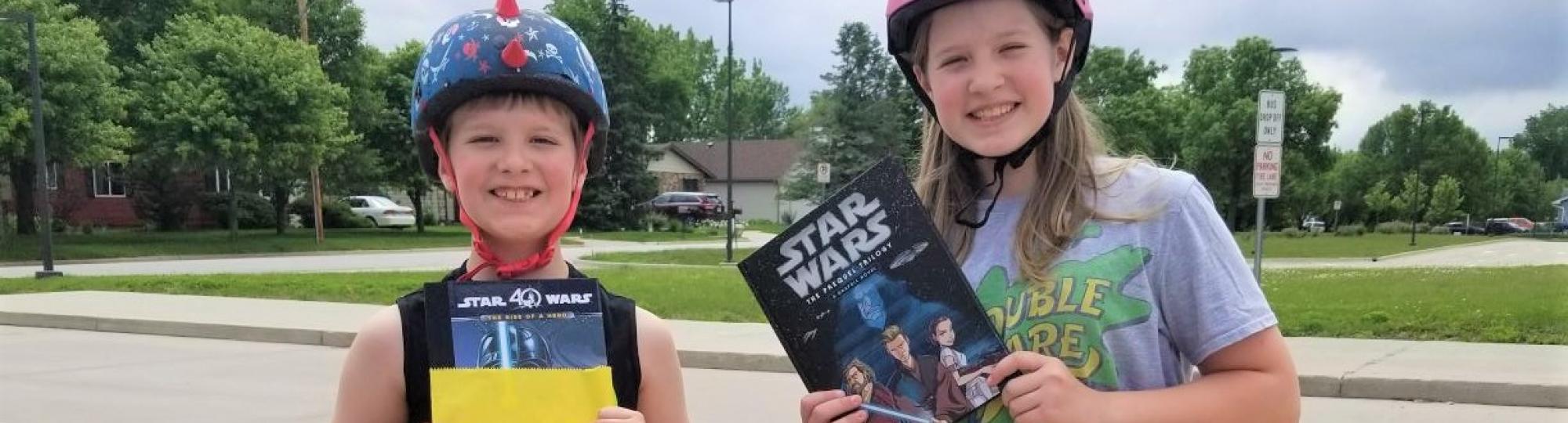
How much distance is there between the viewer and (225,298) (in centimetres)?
1377

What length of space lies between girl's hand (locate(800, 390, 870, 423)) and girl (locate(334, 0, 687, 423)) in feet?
0.88

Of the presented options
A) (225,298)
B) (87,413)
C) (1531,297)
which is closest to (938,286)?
(87,413)

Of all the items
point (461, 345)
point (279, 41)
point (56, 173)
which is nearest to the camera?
point (461, 345)

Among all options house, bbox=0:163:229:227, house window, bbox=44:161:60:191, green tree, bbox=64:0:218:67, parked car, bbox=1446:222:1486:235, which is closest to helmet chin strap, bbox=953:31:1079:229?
green tree, bbox=64:0:218:67

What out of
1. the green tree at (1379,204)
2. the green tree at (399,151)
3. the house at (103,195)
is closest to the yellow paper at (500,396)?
the green tree at (399,151)

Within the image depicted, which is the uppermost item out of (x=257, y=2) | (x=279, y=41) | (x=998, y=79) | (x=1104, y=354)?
(x=257, y=2)

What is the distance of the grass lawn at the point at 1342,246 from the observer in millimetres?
29828

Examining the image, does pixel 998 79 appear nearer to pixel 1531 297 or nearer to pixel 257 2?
pixel 1531 297

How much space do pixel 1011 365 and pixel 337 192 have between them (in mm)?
40250

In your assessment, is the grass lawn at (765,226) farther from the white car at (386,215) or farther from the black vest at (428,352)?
the black vest at (428,352)

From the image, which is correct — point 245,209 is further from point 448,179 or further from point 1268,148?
point 448,179

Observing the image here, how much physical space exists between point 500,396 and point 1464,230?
6657 centimetres

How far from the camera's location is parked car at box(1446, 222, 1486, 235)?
56122mm

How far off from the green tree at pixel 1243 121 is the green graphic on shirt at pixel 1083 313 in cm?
4629
